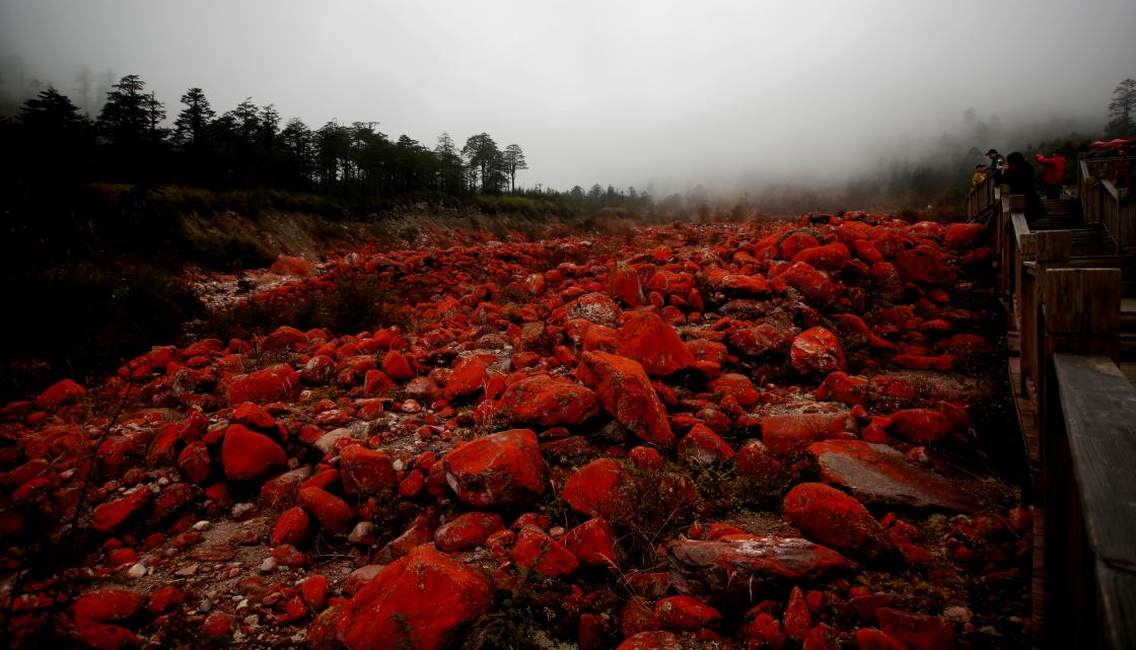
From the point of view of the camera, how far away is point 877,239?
22.8ft

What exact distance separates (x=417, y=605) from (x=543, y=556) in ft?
2.05

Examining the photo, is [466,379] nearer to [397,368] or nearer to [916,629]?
[397,368]

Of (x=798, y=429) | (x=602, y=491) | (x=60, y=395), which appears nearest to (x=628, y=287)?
(x=798, y=429)

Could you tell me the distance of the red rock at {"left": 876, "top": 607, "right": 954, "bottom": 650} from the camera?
169 cm

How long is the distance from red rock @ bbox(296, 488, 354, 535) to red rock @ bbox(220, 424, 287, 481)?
2.07 feet

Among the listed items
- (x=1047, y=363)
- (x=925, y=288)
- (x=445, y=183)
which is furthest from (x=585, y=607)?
(x=445, y=183)

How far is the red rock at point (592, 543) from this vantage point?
2.29 meters

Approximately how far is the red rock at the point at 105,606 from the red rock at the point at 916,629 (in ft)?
11.8

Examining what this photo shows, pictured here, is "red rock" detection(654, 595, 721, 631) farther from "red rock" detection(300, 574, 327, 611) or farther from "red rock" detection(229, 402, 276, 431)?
"red rock" detection(229, 402, 276, 431)

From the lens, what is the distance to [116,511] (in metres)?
2.95

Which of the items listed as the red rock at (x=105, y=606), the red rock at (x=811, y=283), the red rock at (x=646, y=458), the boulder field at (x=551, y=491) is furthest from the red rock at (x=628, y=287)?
the red rock at (x=105, y=606)

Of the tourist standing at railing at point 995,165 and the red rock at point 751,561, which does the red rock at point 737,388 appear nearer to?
the red rock at point 751,561

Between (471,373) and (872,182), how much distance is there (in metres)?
70.7

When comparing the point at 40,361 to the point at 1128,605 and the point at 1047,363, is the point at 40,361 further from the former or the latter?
the point at 1047,363
